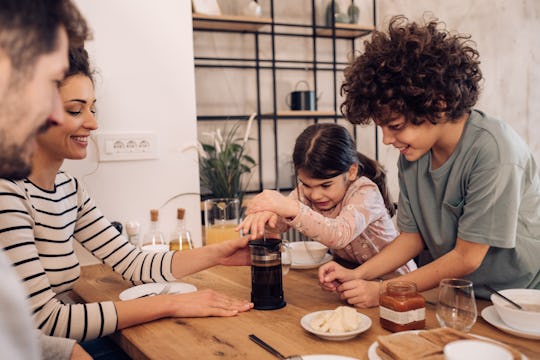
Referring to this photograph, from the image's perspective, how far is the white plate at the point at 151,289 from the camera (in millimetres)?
1387

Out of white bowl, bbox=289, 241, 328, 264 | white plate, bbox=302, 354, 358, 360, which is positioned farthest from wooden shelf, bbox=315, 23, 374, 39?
white plate, bbox=302, 354, 358, 360

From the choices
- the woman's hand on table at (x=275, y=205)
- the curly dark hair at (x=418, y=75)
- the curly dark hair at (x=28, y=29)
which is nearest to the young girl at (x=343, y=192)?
the woman's hand on table at (x=275, y=205)

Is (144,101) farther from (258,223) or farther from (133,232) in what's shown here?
(258,223)

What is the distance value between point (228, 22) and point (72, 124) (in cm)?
170

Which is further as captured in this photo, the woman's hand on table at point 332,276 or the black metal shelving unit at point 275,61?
the black metal shelving unit at point 275,61

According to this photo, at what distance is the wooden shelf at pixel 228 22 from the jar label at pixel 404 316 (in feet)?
7.20

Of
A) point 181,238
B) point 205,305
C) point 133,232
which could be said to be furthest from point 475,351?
point 133,232

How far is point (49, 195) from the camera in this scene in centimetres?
139

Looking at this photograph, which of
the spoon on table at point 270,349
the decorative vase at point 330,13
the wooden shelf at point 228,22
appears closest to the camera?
the spoon on table at point 270,349

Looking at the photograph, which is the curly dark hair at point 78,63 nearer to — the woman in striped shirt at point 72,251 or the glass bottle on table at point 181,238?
the woman in striped shirt at point 72,251

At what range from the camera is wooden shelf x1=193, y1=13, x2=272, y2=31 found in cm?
279

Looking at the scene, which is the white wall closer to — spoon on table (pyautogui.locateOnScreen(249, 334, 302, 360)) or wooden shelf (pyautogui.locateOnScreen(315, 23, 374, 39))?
spoon on table (pyautogui.locateOnScreen(249, 334, 302, 360))

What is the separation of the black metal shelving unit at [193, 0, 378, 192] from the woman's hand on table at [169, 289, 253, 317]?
195cm

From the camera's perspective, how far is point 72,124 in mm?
1424
